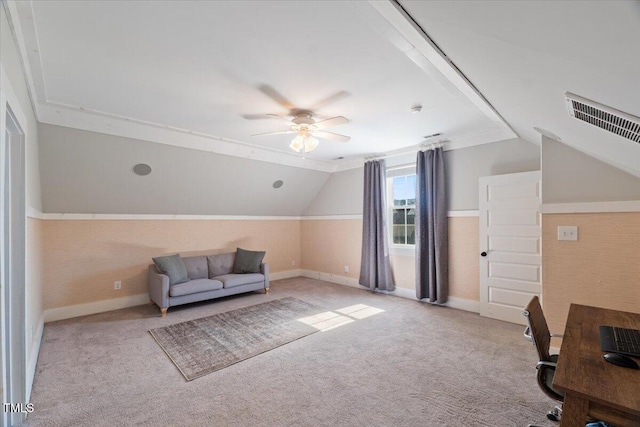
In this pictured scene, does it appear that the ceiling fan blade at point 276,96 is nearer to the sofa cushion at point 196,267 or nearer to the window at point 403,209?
the window at point 403,209

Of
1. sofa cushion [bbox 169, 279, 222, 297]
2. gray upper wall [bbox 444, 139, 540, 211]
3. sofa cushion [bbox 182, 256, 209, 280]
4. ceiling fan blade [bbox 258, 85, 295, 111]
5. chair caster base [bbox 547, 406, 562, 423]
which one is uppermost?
ceiling fan blade [bbox 258, 85, 295, 111]

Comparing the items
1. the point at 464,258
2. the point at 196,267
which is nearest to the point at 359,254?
the point at 464,258

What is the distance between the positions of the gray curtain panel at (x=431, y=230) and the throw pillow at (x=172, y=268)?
3760 millimetres

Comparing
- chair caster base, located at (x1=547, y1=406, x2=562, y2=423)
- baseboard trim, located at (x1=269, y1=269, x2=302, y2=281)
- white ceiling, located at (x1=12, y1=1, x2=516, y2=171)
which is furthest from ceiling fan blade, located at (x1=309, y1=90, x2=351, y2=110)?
baseboard trim, located at (x1=269, y1=269, x2=302, y2=281)

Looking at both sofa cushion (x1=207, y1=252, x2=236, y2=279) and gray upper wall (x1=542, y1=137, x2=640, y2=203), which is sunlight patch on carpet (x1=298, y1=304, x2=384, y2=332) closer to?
sofa cushion (x1=207, y1=252, x2=236, y2=279)

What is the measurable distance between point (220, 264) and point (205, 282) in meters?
0.73

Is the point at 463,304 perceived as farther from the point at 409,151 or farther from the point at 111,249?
the point at 111,249

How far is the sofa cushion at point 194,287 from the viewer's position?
4241 millimetres

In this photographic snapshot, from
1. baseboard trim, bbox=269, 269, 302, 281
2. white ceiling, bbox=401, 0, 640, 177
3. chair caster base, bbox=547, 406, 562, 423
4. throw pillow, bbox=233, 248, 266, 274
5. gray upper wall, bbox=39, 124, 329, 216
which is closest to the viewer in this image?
white ceiling, bbox=401, 0, 640, 177

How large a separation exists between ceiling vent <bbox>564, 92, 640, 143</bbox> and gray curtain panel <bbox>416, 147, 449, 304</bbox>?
2.79 m

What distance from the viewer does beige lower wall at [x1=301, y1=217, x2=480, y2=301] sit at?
4285 millimetres

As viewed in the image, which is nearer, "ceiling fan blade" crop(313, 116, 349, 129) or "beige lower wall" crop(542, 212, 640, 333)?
"beige lower wall" crop(542, 212, 640, 333)

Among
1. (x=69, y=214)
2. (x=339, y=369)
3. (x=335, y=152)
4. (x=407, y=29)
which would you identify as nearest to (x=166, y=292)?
(x=69, y=214)

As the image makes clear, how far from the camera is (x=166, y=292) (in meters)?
4.14
